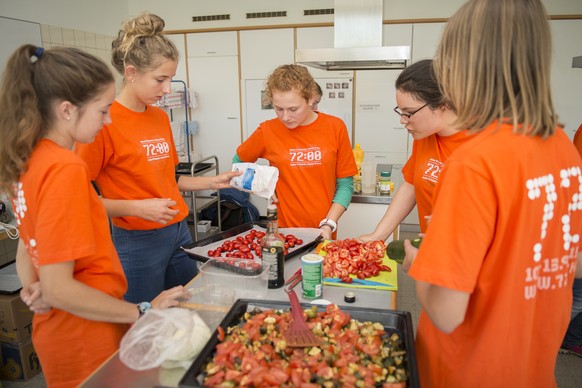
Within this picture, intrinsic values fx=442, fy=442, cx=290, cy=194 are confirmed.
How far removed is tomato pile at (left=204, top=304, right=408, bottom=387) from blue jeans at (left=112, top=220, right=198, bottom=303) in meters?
0.78

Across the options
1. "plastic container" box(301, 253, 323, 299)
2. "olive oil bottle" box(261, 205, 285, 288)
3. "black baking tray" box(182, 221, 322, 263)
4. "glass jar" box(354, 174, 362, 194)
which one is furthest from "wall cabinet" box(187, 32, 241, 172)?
"plastic container" box(301, 253, 323, 299)

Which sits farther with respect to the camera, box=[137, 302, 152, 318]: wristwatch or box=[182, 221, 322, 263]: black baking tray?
box=[182, 221, 322, 263]: black baking tray

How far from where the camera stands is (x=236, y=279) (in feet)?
4.84

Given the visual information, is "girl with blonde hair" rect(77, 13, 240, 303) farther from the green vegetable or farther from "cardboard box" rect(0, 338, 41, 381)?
"cardboard box" rect(0, 338, 41, 381)

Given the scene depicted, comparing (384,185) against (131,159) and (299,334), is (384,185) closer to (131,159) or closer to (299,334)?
(131,159)

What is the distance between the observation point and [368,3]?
8.26ft

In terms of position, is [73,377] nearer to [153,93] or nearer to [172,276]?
[172,276]

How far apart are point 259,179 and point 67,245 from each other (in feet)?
3.20

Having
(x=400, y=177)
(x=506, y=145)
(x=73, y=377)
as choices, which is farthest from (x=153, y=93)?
(x=400, y=177)

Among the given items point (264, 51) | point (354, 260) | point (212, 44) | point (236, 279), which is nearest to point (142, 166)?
point (236, 279)

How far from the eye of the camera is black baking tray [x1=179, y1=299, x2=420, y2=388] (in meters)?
0.93

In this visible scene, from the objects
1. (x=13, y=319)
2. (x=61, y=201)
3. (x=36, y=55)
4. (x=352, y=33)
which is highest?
(x=352, y=33)

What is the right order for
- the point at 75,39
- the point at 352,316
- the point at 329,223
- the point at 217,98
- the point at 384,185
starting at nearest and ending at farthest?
the point at 352,316, the point at 329,223, the point at 384,185, the point at 75,39, the point at 217,98

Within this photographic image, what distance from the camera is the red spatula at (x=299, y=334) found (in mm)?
1071
